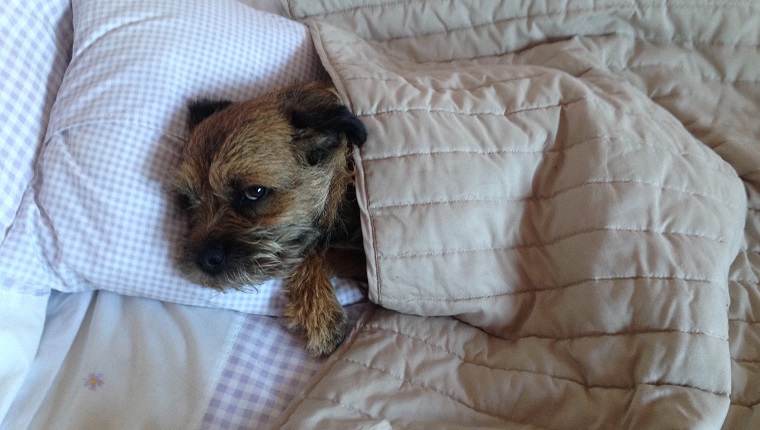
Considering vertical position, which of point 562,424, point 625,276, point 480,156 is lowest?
point 562,424

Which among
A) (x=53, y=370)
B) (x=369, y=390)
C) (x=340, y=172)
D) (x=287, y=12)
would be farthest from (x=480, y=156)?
(x=53, y=370)

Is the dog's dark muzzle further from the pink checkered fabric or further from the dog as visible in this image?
the pink checkered fabric

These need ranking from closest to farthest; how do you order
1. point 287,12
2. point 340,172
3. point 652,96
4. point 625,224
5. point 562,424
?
point 562,424 → point 625,224 → point 340,172 → point 652,96 → point 287,12

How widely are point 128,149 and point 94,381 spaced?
556 mm

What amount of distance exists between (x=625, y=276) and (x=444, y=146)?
492 millimetres

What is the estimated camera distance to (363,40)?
66.4 inches

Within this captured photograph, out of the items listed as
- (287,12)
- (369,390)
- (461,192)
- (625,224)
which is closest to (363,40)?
(287,12)

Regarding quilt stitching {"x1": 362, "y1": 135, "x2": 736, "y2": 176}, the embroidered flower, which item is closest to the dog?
quilt stitching {"x1": 362, "y1": 135, "x2": 736, "y2": 176}

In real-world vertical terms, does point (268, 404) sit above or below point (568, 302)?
below

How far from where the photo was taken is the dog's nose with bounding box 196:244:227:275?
1.18m

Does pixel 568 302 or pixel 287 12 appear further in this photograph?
pixel 287 12

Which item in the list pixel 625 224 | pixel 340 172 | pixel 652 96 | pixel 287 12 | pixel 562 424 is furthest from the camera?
pixel 287 12

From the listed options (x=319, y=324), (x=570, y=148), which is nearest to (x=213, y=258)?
(x=319, y=324)

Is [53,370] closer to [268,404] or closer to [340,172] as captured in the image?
[268,404]
